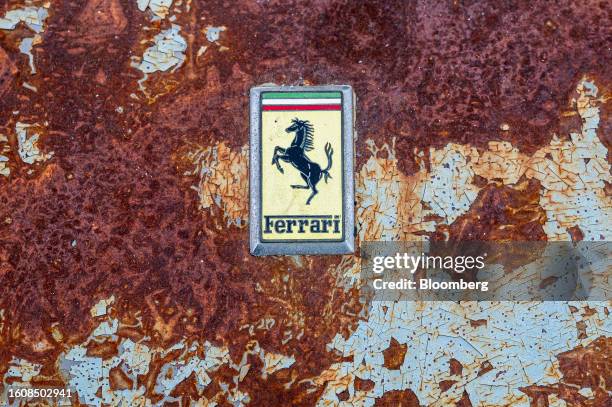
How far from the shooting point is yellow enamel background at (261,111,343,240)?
38.1 inches

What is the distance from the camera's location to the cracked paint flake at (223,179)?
0.99m

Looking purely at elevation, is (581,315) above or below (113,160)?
below

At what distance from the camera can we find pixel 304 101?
984 mm

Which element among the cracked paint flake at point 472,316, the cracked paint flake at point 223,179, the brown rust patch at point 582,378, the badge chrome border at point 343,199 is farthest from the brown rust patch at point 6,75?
the brown rust patch at point 582,378

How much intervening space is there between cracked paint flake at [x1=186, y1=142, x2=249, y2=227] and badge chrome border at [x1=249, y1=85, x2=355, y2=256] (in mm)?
20

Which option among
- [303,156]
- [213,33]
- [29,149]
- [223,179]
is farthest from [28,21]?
[303,156]

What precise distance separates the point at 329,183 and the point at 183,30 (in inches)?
18.0

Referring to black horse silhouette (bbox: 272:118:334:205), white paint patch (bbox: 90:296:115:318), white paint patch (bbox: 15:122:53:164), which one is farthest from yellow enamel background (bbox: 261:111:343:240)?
white paint patch (bbox: 15:122:53:164)

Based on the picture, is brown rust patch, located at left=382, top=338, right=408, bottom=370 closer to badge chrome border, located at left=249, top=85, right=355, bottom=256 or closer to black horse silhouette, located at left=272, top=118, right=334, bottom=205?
badge chrome border, located at left=249, top=85, right=355, bottom=256

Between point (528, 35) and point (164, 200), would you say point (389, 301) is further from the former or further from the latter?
point (528, 35)

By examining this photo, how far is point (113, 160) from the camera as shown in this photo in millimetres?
997

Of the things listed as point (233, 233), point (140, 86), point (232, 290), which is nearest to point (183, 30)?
point (140, 86)

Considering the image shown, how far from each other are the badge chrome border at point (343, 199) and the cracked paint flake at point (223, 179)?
0.02m

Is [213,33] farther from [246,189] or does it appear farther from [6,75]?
[6,75]
